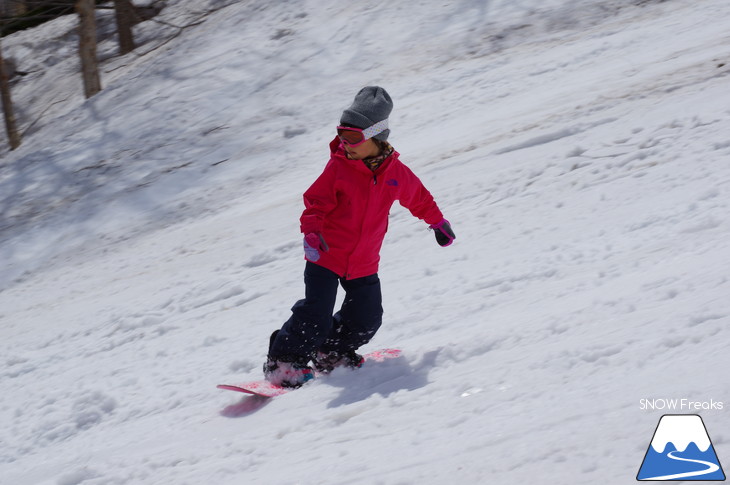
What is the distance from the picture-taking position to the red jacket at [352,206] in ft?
12.1

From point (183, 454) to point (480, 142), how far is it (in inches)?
195

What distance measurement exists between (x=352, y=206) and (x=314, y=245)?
0.98ft

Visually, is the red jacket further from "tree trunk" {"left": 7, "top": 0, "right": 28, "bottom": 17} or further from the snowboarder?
"tree trunk" {"left": 7, "top": 0, "right": 28, "bottom": 17}

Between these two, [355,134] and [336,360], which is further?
[336,360]

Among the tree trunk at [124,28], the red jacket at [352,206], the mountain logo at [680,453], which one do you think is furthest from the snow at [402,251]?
the tree trunk at [124,28]

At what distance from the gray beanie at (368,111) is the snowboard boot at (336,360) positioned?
1174 mm

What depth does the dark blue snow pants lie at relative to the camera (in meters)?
3.83

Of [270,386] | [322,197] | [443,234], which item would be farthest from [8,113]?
[443,234]

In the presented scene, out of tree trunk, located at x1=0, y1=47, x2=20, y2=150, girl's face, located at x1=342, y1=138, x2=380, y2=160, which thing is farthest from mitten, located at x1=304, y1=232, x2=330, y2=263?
tree trunk, located at x1=0, y1=47, x2=20, y2=150

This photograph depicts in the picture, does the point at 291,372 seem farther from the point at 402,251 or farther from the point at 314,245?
the point at 402,251

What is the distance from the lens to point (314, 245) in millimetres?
3611

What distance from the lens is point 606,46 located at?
29.8ft

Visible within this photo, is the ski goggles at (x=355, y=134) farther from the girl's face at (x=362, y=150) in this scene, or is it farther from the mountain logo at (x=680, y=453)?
the mountain logo at (x=680, y=453)

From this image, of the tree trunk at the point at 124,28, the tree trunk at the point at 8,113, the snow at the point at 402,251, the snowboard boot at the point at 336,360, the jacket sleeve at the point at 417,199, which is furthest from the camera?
the tree trunk at the point at 124,28
